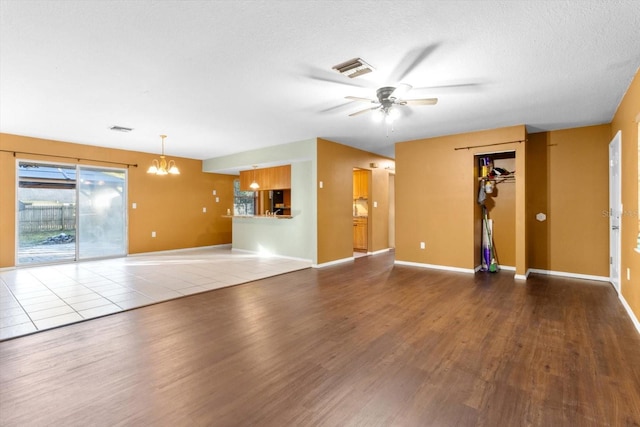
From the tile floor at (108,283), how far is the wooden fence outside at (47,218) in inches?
30.7

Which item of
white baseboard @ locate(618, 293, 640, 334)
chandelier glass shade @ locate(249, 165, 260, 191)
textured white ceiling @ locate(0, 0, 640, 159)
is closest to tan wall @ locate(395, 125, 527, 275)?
textured white ceiling @ locate(0, 0, 640, 159)

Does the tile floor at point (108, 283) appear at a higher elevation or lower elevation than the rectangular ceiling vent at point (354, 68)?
lower

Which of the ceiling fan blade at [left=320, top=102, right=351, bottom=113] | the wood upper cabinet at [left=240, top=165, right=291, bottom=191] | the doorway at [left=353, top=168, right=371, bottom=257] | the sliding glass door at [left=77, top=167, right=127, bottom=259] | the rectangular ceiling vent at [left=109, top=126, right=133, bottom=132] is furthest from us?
the doorway at [left=353, top=168, right=371, bottom=257]

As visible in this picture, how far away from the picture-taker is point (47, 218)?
20.1 ft

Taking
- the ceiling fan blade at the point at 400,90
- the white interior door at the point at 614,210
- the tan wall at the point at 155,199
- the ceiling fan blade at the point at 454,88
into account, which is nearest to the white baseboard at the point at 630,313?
the white interior door at the point at 614,210

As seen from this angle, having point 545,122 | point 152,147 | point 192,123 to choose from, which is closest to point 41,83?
point 192,123

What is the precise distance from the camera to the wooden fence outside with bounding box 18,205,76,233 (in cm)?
587

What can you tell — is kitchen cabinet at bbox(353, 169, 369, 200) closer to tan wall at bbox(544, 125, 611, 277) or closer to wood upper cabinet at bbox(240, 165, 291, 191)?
wood upper cabinet at bbox(240, 165, 291, 191)

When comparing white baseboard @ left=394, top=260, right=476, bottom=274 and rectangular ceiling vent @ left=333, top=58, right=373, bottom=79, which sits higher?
rectangular ceiling vent @ left=333, top=58, right=373, bottom=79

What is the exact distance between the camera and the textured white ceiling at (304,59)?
6.97 ft

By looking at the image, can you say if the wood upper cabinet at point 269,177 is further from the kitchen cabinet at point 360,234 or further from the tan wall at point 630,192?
the tan wall at point 630,192

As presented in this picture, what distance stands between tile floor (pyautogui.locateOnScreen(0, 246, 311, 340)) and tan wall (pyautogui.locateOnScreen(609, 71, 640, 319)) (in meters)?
4.45

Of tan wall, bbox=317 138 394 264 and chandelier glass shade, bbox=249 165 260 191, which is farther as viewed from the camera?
chandelier glass shade, bbox=249 165 260 191

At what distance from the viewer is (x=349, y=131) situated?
17.7ft
